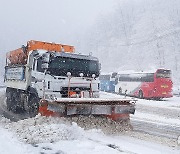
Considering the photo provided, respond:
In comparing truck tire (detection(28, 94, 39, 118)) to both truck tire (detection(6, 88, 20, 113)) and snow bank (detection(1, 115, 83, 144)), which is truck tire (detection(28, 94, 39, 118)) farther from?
truck tire (detection(6, 88, 20, 113))

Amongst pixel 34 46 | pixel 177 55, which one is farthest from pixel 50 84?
pixel 177 55

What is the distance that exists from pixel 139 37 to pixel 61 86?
70.2 m

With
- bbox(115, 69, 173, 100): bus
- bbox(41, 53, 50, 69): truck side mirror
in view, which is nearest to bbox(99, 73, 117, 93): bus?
bbox(115, 69, 173, 100): bus

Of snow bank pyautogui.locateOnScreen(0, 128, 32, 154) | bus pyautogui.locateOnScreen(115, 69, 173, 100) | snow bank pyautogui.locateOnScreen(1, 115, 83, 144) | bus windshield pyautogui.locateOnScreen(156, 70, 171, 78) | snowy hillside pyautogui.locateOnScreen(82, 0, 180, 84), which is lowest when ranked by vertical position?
snow bank pyautogui.locateOnScreen(0, 128, 32, 154)

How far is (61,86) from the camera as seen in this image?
11555 mm

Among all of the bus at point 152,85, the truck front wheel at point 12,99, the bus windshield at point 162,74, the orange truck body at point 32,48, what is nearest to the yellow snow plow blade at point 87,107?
the orange truck body at point 32,48

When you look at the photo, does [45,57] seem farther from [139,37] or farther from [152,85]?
[139,37]

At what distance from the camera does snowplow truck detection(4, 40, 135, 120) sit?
9680 millimetres

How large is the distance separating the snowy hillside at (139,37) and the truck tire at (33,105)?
4565 centimetres

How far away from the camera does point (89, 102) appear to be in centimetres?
973

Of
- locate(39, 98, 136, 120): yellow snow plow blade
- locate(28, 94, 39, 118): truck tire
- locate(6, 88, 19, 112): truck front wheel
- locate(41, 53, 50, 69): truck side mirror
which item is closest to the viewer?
locate(39, 98, 136, 120): yellow snow plow blade

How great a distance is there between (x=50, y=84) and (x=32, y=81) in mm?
1656

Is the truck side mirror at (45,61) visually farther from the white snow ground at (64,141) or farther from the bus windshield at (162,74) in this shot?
the bus windshield at (162,74)

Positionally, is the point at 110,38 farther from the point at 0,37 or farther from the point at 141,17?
the point at 0,37
